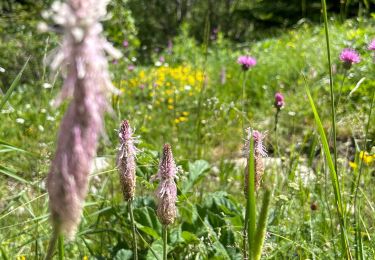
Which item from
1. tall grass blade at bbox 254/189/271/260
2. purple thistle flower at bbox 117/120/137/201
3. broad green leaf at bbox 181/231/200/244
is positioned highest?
purple thistle flower at bbox 117/120/137/201

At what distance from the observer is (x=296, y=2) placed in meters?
15.9

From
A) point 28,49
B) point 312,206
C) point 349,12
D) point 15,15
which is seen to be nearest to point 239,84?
point 28,49

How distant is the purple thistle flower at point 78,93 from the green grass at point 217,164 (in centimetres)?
6

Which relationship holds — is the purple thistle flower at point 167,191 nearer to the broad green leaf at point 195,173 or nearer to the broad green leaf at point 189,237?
the broad green leaf at point 189,237

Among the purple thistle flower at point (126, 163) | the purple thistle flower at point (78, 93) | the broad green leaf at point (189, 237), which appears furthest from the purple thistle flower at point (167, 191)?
the purple thistle flower at point (78, 93)

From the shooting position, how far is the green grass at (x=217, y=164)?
77.8 inches

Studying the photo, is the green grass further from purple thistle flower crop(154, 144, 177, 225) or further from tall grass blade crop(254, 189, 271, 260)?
purple thistle flower crop(154, 144, 177, 225)

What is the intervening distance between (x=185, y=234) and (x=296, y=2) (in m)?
14.9

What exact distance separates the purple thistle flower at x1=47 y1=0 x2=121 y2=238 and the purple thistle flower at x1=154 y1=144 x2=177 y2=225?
716 mm

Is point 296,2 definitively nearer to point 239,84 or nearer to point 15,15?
point 15,15

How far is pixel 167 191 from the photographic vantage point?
1442mm

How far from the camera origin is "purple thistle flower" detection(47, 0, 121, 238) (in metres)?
0.69

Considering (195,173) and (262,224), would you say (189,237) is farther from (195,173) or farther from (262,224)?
(262,224)

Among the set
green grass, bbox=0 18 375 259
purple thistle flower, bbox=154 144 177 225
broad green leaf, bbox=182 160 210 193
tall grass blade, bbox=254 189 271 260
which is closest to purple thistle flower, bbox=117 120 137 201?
purple thistle flower, bbox=154 144 177 225
